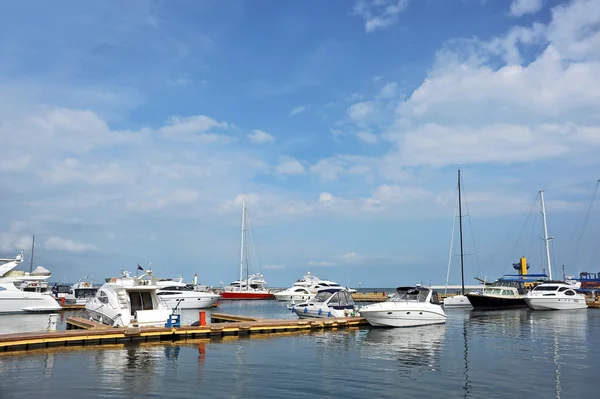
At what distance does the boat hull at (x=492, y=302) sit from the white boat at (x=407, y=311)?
770 inches

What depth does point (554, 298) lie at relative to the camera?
164ft

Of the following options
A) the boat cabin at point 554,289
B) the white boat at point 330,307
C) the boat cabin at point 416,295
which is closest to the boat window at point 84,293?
the white boat at point 330,307

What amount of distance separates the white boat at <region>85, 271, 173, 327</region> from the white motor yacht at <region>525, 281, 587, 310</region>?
1507 inches

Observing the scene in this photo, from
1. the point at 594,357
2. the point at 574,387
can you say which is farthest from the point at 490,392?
the point at 594,357

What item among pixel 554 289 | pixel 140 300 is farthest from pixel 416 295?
pixel 554 289

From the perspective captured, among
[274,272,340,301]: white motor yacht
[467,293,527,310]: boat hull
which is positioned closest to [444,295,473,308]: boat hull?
[467,293,527,310]: boat hull

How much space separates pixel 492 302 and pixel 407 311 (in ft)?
81.6

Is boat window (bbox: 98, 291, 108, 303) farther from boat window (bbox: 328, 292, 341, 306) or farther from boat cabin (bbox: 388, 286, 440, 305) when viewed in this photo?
boat cabin (bbox: 388, 286, 440, 305)

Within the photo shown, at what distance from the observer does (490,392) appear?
16.0 meters

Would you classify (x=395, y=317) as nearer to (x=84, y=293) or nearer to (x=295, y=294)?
(x=84, y=293)

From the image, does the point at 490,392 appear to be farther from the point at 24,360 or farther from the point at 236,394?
the point at 24,360

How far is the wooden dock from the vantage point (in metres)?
22.5

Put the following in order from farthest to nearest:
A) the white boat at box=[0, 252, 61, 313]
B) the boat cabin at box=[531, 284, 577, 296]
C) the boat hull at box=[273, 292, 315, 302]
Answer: the boat hull at box=[273, 292, 315, 302]
the boat cabin at box=[531, 284, 577, 296]
the white boat at box=[0, 252, 61, 313]

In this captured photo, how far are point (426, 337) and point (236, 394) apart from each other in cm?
1649
